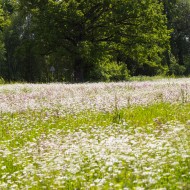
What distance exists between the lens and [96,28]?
3928cm

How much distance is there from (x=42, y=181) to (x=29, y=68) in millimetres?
62833

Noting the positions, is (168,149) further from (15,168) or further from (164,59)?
(164,59)

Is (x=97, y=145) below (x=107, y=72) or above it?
below

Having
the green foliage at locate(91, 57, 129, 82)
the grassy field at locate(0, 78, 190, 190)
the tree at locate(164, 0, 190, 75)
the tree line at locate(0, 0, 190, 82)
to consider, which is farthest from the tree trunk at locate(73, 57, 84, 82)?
the tree at locate(164, 0, 190, 75)

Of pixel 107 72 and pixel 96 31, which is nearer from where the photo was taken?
pixel 96 31

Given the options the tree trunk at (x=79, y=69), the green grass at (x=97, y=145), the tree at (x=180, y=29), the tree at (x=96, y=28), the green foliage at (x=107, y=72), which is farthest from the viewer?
the tree at (x=180, y=29)

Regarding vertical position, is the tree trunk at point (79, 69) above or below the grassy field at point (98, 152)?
above

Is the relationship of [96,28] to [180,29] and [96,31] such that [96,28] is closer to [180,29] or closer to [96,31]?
[96,31]

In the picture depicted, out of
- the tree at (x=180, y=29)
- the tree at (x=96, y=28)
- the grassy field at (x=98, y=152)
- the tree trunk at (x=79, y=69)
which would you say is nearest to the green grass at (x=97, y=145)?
the grassy field at (x=98, y=152)

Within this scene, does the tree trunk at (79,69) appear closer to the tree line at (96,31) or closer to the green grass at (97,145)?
the tree line at (96,31)

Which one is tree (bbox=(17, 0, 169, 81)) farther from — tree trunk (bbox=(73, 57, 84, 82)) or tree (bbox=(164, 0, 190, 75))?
tree (bbox=(164, 0, 190, 75))

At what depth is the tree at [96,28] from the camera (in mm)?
36156

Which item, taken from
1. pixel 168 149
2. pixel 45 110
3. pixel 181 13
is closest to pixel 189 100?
pixel 45 110

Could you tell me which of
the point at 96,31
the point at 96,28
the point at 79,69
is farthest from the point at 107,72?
the point at 96,28
